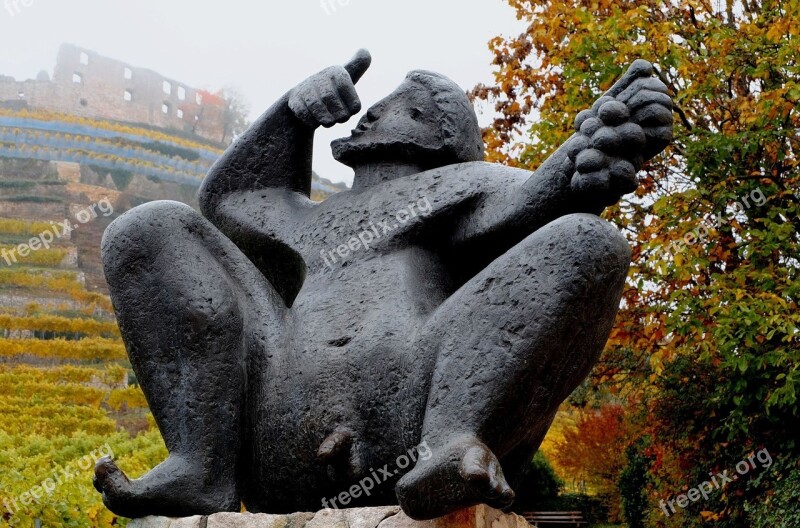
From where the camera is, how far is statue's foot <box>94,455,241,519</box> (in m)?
2.88

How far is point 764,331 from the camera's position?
838 centimetres

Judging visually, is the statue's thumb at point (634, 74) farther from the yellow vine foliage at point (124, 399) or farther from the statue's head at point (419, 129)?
the yellow vine foliage at point (124, 399)

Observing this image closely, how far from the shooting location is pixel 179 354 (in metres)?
2.99

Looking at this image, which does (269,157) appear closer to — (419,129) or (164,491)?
(419,129)

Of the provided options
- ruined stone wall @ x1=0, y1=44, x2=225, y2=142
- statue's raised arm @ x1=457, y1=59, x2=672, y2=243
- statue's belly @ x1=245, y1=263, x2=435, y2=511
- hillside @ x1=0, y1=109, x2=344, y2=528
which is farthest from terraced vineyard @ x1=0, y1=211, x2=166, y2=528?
ruined stone wall @ x1=0, y1=44, x2=225, y2=142

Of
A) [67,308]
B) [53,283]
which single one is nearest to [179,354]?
[67,308]

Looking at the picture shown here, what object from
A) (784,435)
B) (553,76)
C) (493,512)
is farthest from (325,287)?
(553,76)

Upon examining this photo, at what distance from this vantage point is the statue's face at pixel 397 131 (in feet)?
11.1

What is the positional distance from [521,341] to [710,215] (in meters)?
8.03

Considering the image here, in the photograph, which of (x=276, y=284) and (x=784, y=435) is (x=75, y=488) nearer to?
(x=276, y=284)

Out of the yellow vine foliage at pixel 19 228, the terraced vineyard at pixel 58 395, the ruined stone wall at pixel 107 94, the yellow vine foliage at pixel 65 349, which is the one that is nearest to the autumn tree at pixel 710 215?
the terraced vineyard at pixel 58 395

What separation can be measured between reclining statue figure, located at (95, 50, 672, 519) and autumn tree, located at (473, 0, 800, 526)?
5772 mm

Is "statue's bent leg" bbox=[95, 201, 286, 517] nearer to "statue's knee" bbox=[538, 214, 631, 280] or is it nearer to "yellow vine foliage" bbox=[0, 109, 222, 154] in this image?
"statue's knee" bbox=[538, 214, 631, 280]

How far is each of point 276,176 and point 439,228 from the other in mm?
707
